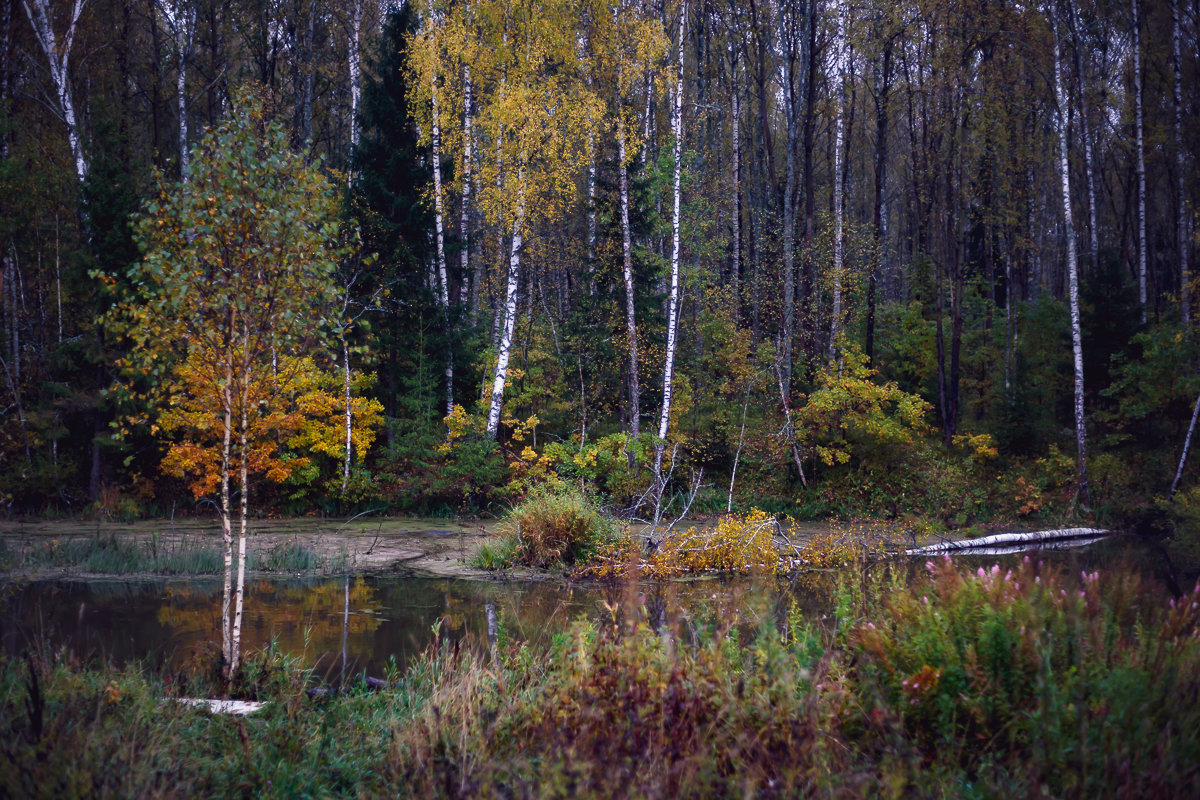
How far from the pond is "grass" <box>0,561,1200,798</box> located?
1422 mm

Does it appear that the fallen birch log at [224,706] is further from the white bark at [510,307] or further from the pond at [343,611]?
the white bark at [510,307]

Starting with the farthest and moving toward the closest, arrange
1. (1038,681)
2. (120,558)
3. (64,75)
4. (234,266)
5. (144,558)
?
(64,75), (144,558), (120,558), (234,266), (1038,681)

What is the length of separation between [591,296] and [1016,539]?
1167 centimetres

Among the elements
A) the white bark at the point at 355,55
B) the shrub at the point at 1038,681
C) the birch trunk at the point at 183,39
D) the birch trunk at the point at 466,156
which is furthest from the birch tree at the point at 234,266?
the white bark at the point at 355,55

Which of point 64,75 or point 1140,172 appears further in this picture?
point 1140,172

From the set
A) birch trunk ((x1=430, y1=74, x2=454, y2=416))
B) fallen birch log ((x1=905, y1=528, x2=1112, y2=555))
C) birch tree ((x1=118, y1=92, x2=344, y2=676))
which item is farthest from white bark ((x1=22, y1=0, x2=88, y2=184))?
fallen birch log ((x1=905, y1=528, x2=1112, y2=555))

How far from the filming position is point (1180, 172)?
2425cm

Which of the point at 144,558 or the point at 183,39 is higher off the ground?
the point at 183,39

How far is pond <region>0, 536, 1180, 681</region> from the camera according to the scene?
26.3 feet

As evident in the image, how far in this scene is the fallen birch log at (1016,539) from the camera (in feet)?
51.1

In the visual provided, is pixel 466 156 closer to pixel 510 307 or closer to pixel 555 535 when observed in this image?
pixel 510 307

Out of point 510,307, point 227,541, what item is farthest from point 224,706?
point 510,307

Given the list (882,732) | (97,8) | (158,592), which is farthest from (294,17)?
(882,732)

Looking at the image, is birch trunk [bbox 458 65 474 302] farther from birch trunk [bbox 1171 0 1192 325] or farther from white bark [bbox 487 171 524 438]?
birch trunk [bbox 1171 0 1192 325]
